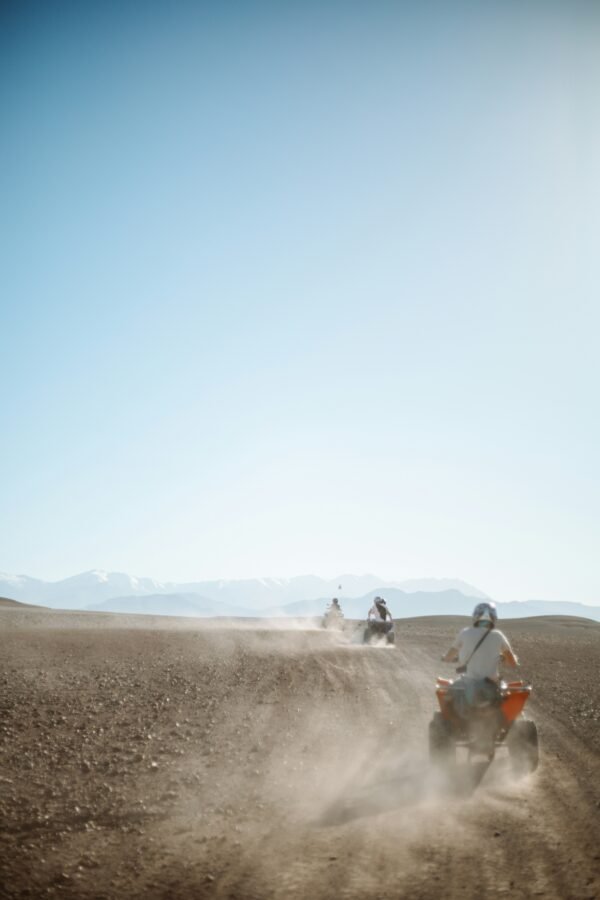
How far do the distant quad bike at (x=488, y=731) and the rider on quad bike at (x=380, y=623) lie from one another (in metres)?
21.7

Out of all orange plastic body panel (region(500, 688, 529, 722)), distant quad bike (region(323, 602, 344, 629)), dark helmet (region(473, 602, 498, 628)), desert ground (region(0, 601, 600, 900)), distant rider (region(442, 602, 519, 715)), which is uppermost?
dark helmet (region(473, 602, 498, 628))

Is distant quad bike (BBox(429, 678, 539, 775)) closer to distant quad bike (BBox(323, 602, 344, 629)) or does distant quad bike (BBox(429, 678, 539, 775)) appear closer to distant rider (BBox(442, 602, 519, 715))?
distant rider (BBox(442, 602, 519, 715))

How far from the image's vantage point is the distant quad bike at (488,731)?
927cm

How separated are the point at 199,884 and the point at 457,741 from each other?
188 inches

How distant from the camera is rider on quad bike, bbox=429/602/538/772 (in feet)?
30.4

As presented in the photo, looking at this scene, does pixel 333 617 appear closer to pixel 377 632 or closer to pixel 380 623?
pixel 377 632

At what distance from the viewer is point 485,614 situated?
10.2 metres

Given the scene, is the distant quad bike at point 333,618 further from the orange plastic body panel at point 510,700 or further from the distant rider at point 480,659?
the orange plastic body panel at point 510,700

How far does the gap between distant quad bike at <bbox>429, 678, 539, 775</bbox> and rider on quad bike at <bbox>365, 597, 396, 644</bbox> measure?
21.7 metres

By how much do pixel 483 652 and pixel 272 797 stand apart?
11.2 ft

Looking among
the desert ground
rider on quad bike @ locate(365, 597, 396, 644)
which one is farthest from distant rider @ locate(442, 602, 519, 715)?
rider on quad bike @ locate(365, 597, 396, 644)

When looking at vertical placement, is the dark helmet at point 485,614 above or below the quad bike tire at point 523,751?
above

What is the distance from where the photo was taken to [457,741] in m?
9.59

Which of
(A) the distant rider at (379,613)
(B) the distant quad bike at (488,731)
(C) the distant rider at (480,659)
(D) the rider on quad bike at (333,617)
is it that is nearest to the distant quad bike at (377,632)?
(A) the distant rider at (379,613)
